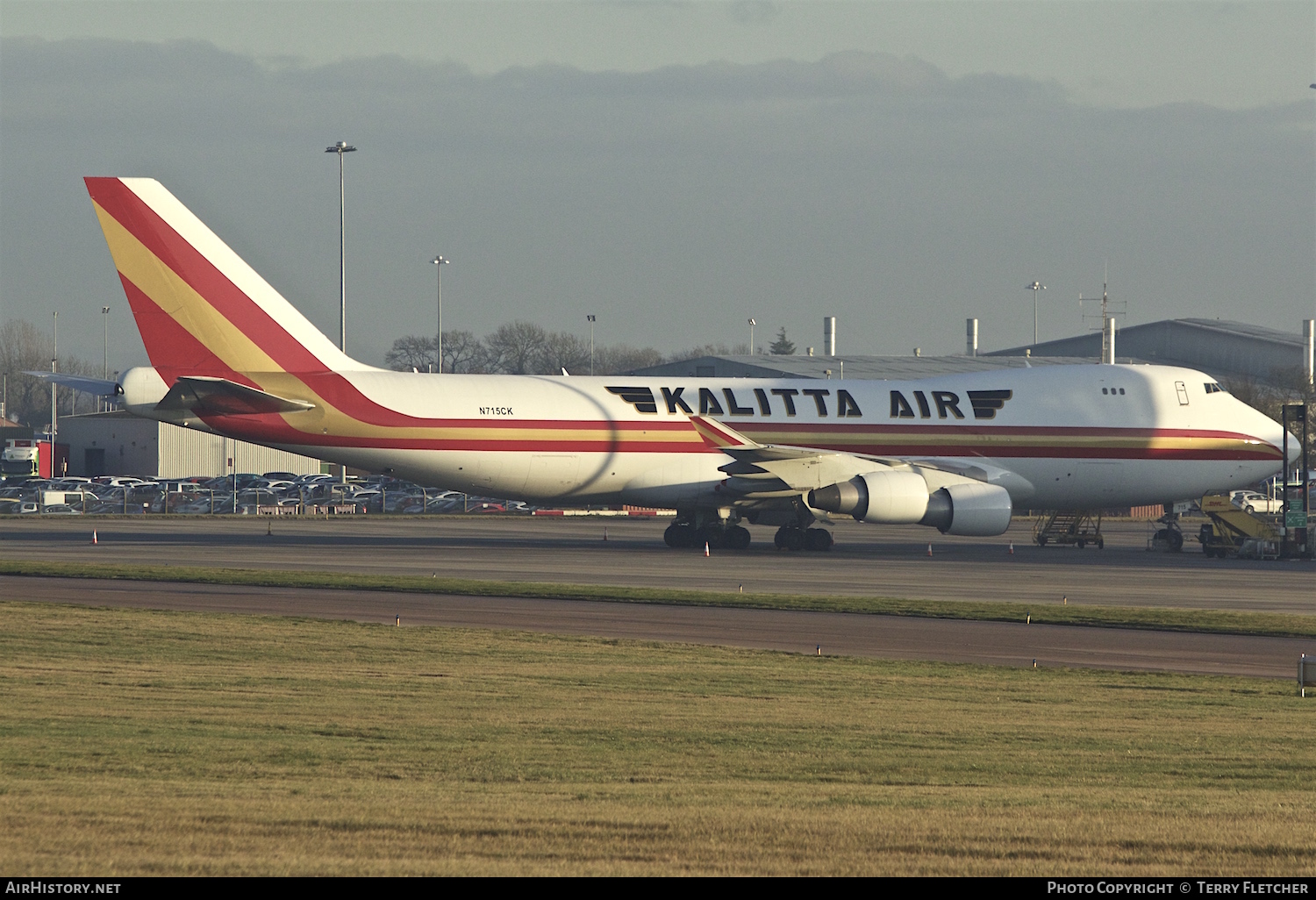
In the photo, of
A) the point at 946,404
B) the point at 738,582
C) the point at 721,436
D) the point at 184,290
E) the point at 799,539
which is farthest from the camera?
the point at 946,404

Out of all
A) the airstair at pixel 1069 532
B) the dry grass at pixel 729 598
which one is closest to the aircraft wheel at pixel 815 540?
the airstair at pixel 1069 532

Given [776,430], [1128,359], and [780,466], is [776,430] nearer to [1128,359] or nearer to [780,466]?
[780,466]

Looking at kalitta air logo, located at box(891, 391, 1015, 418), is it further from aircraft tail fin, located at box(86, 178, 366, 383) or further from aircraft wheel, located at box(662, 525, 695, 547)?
aircraft tail fin, located at box(86, 178, 366, 383)

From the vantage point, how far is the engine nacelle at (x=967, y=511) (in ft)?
123

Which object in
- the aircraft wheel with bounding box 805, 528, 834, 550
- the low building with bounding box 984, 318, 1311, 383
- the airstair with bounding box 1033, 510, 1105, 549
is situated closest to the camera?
the aircraft wheel with bounding box 805, 528, 834, 550

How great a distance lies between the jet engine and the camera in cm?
3694

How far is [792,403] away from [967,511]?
222 inches

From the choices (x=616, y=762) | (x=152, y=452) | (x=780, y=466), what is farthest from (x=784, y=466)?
(x=152, y=452)

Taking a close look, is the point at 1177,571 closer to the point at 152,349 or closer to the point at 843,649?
the point at 843,649

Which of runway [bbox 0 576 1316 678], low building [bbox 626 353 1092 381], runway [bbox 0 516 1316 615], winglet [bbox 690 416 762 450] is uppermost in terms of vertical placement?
low building [bbox 626 353 1092 381]

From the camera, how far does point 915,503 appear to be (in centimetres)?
3731

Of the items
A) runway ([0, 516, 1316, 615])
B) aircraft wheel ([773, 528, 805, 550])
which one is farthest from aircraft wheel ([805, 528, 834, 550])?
runway ([0, 516, 1316, 615])

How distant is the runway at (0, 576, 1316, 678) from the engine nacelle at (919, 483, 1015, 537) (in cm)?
1456

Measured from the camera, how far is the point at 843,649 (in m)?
19.5
